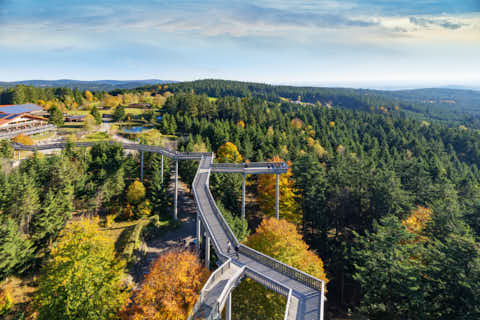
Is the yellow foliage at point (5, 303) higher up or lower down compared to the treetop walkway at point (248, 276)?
lower down

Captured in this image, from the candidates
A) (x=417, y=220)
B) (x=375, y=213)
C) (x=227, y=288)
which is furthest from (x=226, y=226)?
(x=417, y=220)

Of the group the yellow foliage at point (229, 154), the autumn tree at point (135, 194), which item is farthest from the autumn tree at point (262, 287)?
the yellow foliage at point (229, 154)

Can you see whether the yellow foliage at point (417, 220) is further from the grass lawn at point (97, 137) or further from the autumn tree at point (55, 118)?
the autumn tree at point (55, 118)

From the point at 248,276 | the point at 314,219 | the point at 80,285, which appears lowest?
the point at 314,219

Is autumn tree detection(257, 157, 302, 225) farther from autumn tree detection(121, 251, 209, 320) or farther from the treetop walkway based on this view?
autumn tree detection(121, 251, 209, 320)

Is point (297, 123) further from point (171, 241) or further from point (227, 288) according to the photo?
point (227, 288)

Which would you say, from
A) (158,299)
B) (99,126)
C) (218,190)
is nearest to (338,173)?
(218,190)

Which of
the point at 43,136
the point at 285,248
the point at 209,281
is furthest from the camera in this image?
the point at 43,136

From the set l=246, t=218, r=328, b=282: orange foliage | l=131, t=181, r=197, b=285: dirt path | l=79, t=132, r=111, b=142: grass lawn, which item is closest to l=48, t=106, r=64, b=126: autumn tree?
l=79, t=132, r=111, b=142: grass lawn
